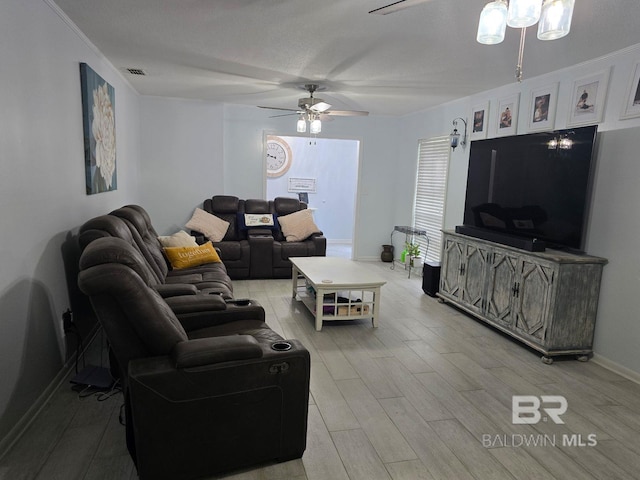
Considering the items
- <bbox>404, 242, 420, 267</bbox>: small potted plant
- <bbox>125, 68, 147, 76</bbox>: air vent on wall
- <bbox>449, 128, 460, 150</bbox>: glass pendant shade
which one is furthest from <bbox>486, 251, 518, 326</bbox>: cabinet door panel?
<bbox>125, 68, 147, 76</bbox>: air vent on wall

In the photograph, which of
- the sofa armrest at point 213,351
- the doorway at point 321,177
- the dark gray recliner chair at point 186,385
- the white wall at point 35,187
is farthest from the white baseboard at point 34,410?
the doorway at point 321,177

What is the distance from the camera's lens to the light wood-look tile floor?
2.03 m

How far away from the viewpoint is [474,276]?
423 centimetres

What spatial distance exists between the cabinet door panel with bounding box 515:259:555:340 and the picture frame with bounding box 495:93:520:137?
5.37 ft

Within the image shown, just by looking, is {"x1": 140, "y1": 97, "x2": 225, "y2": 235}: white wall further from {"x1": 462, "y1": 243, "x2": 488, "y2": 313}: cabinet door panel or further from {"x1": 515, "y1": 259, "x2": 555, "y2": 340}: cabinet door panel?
{"x1": 515, "y1": 259, "x2": 555, "y2": 340}: cabinet door panel

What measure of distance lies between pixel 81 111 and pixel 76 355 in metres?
1.82

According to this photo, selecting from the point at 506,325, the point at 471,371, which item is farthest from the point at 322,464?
the point at 506,325

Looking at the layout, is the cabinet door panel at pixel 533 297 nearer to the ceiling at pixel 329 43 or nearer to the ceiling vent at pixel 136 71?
the ceiling at pixel 329 43

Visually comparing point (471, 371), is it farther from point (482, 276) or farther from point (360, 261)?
point (360, 261)

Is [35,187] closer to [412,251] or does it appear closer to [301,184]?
[412,251]

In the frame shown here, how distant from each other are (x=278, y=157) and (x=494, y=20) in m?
7.20

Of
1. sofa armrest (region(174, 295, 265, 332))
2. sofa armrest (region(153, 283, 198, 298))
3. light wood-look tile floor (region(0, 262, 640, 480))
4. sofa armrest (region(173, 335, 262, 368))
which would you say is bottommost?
light wood-look tile floor (region(0, 262, 640, 480))

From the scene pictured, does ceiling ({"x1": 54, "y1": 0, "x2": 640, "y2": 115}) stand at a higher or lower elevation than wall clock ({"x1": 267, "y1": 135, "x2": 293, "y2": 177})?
higher

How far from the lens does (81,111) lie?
123 inches
